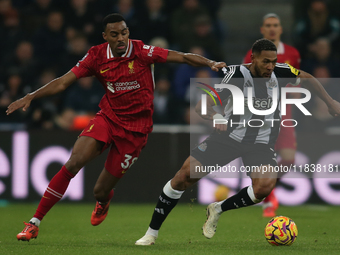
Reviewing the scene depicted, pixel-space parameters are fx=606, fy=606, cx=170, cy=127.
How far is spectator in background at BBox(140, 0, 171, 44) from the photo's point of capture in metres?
11.4

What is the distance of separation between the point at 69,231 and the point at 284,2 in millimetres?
8464

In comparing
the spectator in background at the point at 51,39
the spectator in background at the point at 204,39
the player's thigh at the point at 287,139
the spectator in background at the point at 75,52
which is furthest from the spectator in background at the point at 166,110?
the player's thigh at the point at 287,139

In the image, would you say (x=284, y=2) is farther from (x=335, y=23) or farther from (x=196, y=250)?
(x=196, y=250)

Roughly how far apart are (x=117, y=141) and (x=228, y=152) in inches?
45.4

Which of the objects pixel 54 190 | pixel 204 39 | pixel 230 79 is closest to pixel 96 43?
pixel 204 39

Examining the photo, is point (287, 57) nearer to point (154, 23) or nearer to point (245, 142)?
point (245, 142)

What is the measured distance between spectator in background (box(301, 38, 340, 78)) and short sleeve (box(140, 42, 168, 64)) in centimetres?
520

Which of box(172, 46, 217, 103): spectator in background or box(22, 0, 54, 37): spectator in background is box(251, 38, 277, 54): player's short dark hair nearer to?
box(172, 46, 217, 103): spectator in background

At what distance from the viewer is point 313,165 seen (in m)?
Result: 9.52

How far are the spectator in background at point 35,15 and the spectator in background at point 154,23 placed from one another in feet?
6.44

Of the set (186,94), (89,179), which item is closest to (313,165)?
(186,94)

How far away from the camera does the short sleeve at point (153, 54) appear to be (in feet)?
19.9

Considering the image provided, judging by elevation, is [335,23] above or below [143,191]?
above

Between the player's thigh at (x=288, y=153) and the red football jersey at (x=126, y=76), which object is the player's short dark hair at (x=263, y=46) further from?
the player's thigh at (x=288, y=153)
